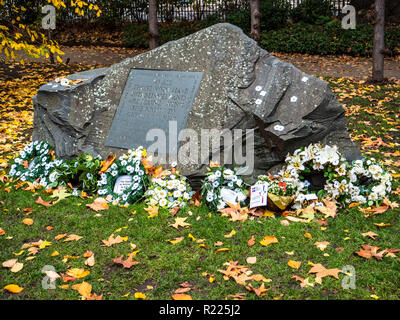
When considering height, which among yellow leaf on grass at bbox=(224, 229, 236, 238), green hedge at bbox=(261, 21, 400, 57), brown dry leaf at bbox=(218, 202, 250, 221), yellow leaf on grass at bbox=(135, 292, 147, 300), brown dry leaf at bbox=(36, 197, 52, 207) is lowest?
yellow leaf on grass at bbox=(135, 292, 147, 300)

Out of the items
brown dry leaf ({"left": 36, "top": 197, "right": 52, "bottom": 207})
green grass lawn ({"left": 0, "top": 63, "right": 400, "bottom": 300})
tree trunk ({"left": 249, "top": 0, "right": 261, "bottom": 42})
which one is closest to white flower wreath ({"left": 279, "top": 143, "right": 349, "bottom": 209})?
green grass lawn ({"left": 0, "top": 63, "right": 400, "bottom": 300})

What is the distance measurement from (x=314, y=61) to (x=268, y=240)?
1097cm

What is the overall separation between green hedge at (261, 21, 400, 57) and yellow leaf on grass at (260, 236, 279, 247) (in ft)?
38.7

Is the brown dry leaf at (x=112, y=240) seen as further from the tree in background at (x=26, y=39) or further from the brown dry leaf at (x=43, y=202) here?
the tree in background at (x=26, y=39)

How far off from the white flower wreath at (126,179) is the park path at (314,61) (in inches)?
325

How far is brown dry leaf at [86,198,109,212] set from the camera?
4742 millimetres

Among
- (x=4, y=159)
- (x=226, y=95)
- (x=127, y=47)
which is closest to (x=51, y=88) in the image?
(x=4, y=159)

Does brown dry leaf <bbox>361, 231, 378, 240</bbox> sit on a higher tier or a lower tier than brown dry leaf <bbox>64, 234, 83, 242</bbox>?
higher

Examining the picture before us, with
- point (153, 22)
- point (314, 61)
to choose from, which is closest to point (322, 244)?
point (153, 22)

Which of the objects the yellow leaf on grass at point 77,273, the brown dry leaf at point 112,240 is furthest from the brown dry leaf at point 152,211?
the yellow leaf on grass at point 77,273

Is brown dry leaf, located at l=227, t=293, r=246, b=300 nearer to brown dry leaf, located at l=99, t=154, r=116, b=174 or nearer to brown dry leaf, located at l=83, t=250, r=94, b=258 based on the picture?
brown dry leaf, located at l=83, t=250, r=94, b=258

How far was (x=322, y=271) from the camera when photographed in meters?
3.39

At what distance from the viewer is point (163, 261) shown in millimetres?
3652

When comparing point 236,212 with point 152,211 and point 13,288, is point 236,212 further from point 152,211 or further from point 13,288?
point 13,288
